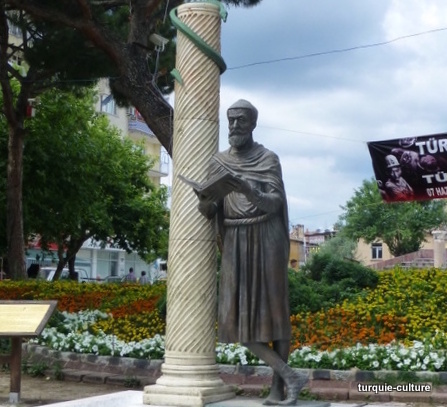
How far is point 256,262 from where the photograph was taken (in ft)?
20.7

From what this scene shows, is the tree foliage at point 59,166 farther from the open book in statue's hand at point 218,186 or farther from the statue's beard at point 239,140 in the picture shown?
the open book in statue's hand at point 218,186

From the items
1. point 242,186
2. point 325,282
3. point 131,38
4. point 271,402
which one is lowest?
point 271,402

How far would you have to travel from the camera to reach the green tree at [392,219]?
179 feet

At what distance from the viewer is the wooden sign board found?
895 centimetres

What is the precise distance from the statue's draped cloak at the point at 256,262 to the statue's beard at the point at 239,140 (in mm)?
128

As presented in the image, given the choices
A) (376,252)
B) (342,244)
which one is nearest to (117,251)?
(342,244)

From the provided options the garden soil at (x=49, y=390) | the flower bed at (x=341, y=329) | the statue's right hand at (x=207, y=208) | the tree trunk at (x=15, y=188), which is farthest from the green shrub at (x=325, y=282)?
the tree trunk at (x=15, y=188)

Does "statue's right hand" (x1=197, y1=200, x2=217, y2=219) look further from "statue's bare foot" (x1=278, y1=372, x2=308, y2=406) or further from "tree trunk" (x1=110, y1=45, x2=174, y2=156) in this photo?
"tree trunk" (x1=110, y1=45, x2=174, y2=156)

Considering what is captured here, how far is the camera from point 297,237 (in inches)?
3467

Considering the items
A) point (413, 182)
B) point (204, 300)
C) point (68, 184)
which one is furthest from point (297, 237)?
point (204, 300)

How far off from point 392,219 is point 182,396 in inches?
1972

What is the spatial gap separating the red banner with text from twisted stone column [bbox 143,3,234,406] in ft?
25.7

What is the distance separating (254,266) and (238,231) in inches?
11.8

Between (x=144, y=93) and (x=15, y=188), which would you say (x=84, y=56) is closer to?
(x=15, y=188)
